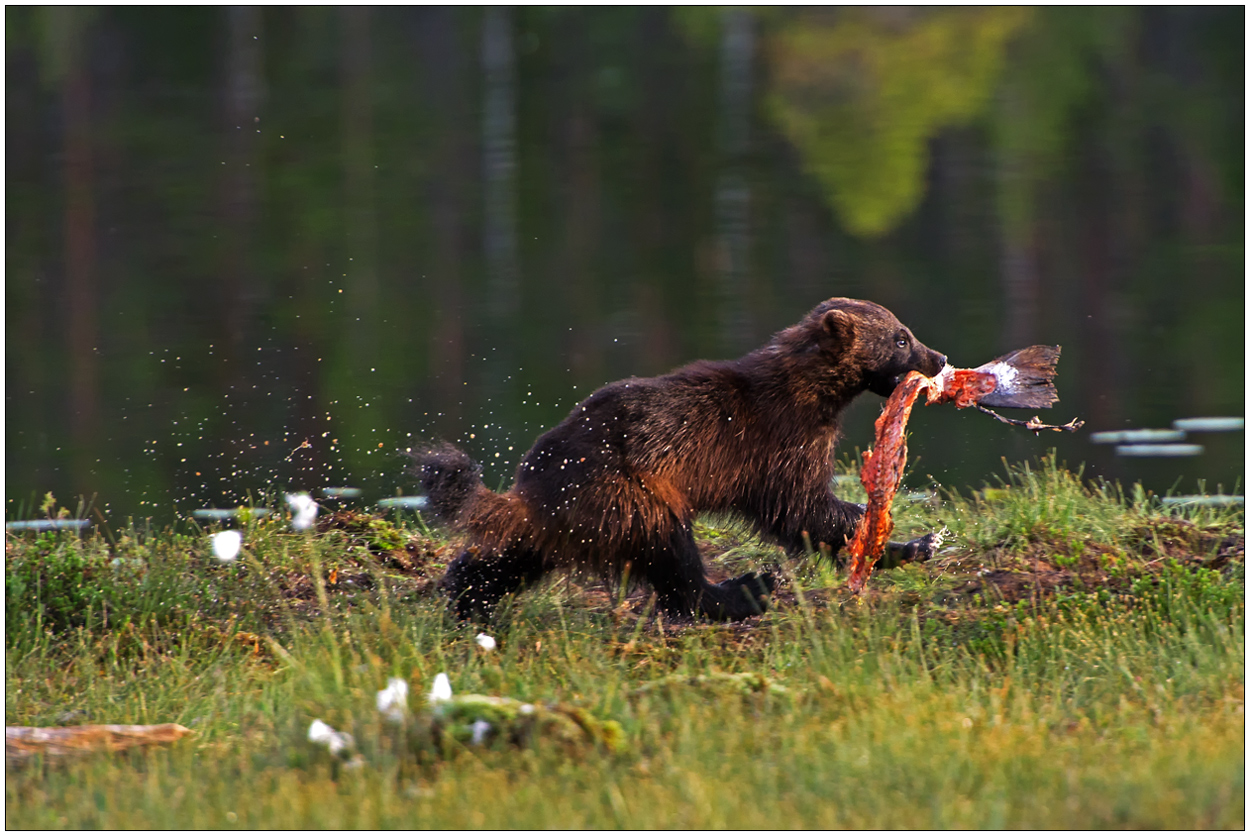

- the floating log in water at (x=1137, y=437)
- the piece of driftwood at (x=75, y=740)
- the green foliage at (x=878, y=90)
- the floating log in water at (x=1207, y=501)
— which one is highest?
the green foliage at (x=878, y=90)

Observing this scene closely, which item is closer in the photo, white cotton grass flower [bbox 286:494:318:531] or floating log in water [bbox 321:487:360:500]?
white cotton grass flower [bbox 286:494:318:531]

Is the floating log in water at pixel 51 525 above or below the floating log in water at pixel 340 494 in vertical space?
above

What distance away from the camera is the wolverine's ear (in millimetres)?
6762

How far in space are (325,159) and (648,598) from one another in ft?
60.4

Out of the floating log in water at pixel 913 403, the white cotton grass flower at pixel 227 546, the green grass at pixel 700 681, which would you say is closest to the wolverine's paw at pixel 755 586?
the green grass at pixel 700 681

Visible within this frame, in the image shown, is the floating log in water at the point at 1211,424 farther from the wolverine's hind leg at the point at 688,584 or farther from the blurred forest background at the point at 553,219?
the wolverine's hind leg at the point at 688,584

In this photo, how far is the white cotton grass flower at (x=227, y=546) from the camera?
7.13 m

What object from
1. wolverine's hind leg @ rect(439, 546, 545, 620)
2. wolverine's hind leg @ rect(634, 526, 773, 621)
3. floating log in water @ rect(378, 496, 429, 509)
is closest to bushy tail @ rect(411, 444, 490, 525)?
wolverine's hind leg @ rect(439, 546, 545, 620)

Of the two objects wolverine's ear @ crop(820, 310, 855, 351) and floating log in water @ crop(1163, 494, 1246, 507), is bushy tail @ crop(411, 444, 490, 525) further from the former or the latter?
floating log in water @ crop(1163, 494, 1246, 507)

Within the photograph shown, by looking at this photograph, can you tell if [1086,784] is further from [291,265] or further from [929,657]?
[291,265]

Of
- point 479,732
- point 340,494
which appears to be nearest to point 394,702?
point 479,732

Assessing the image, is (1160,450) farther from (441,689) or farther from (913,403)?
(441,689)

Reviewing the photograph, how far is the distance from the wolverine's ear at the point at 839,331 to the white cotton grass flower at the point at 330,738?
10.2 feet

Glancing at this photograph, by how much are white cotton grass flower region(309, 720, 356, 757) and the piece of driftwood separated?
77 cm
